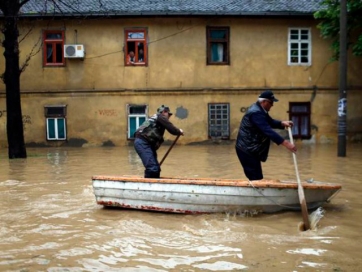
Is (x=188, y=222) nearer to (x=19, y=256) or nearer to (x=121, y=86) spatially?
(x=19, y=256)

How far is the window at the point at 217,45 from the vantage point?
19875 millimetres

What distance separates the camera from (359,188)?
9289 mm

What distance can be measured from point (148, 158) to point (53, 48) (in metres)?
14.1

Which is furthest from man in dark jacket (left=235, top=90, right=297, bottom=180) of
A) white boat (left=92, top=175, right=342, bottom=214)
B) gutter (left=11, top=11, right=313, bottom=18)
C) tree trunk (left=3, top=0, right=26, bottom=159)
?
gutter (left=11, top=11, right=313, bottom=18)

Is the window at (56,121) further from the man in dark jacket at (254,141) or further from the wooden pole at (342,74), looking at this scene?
the man in dark jacket at (254,141)

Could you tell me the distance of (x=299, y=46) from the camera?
2008 centimetres

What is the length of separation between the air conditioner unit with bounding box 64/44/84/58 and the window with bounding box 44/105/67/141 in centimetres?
223

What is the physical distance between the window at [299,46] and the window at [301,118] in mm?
1833

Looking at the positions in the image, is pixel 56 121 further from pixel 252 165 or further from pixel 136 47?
pixel 252 165

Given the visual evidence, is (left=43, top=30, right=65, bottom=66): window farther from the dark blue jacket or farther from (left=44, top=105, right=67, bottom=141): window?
the dark blue jacket

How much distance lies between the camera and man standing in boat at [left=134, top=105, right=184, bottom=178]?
762 cm

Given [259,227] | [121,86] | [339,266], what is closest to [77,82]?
[121,86]

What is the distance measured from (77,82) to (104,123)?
2.13m

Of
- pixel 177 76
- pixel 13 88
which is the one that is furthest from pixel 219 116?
pixel 13 88
